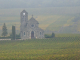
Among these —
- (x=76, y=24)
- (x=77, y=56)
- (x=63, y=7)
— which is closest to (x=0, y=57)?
(x=77, y=56)

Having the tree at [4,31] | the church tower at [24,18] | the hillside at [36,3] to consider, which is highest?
the hillside at [36,3]

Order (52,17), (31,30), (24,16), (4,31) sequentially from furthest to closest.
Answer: (52,17), (4,31), (24,16), (31,30)

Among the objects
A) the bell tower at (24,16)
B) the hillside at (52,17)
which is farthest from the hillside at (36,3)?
the bell tower at (24,16)

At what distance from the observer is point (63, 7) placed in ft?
Result: 209

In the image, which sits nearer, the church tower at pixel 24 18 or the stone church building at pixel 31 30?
the stone church building at pixel 31 30

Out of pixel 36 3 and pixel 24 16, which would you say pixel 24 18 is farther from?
pixel 36 3

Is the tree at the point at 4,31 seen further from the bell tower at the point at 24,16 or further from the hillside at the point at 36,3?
the hillside at the point at 36,3

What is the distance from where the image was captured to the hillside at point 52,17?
192 feet

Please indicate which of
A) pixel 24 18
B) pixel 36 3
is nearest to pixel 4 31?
pixel 24 18

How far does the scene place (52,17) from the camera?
62.2m

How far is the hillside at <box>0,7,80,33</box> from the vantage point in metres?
58.6

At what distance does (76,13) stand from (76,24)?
430 centimetres

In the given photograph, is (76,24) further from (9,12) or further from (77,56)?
(77,56)

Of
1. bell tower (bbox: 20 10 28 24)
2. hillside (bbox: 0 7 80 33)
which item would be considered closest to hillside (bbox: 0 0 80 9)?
hillside (bbox: 0 7 80 33)
